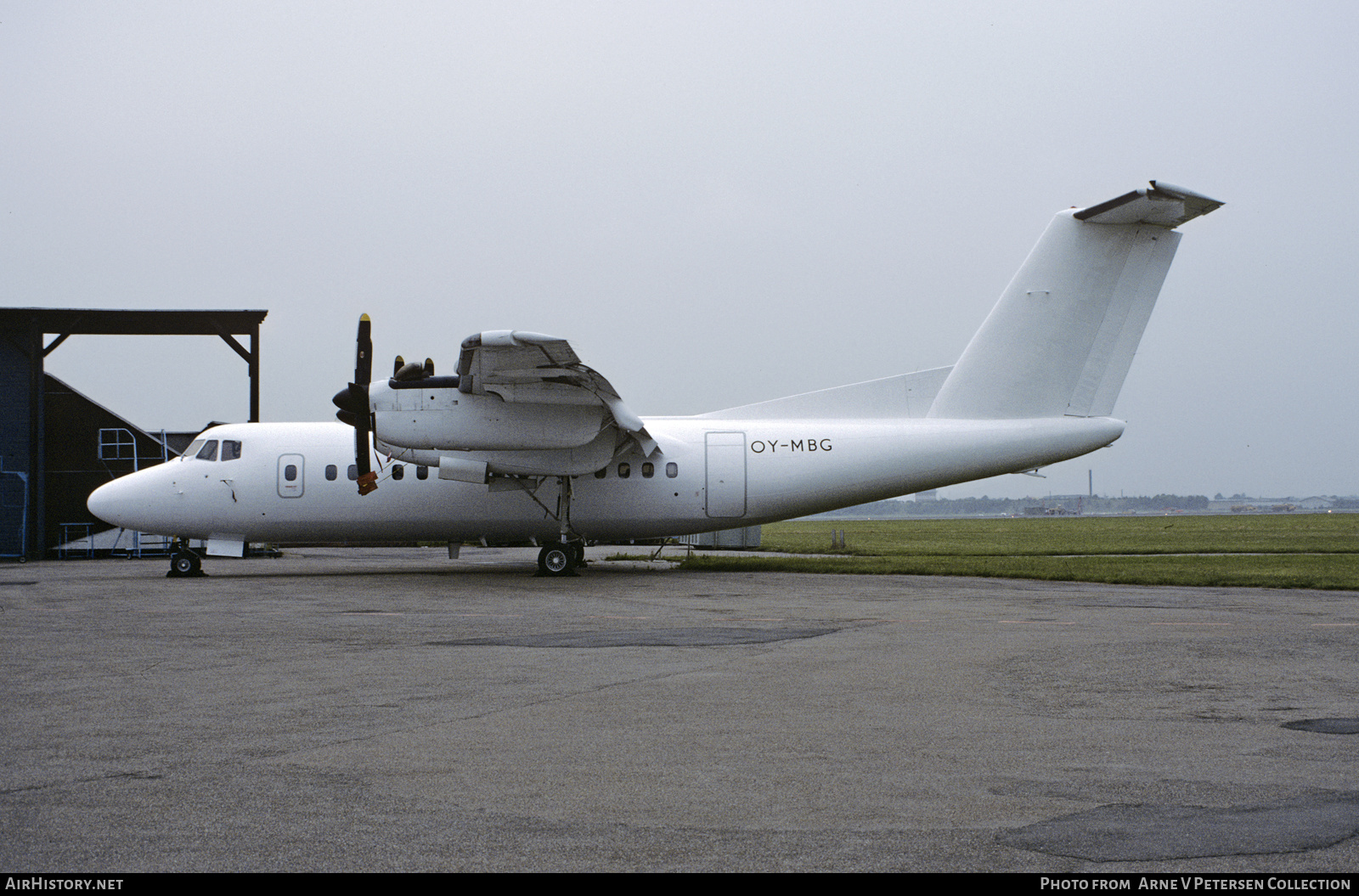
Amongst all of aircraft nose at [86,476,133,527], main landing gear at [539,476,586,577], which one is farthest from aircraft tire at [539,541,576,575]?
aircraft nose at [86,476,133,527]

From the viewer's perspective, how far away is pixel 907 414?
2122 centimetres

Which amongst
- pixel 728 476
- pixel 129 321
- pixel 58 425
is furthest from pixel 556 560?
pixel 58 425

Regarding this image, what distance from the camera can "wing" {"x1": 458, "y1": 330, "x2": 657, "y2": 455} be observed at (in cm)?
1703

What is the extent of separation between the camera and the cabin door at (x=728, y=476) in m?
21.3

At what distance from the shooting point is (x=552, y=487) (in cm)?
2144

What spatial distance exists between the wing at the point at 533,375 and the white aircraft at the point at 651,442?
0.16 ft

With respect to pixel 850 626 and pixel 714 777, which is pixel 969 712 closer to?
pixel 714 777

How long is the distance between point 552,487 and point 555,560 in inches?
59.0

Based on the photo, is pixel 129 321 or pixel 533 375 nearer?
pixel 533 375

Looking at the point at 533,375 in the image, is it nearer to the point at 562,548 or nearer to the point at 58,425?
the point at 562,548

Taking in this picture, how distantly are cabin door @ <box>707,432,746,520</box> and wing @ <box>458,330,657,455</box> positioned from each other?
195cm

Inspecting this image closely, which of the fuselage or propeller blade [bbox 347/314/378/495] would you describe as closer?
propeller blade [bbox 347/314/378/495]

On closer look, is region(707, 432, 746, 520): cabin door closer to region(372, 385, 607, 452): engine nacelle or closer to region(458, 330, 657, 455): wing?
region(458, 330, 657, 455): wing
